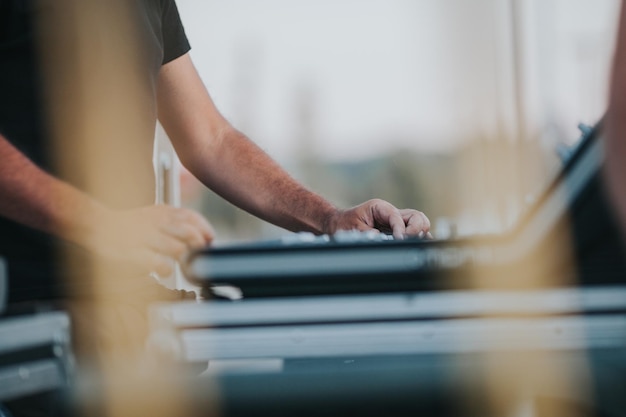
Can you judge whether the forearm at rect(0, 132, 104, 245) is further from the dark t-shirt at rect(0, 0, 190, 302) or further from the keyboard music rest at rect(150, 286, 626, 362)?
the keyboard music rest at rect(150, 286, 626, 362)

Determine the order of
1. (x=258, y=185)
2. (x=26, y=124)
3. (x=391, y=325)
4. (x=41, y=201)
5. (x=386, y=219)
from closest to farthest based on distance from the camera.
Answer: (x=391, y=325) → (x=41, y=201) → (x=26, y=124) → (x=386, y=219) → (x=258, y=185)

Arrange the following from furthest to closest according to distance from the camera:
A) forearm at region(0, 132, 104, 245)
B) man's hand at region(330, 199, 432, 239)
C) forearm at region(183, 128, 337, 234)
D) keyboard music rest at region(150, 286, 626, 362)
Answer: forearm at region(183, 128, 337, 234) < man's hand at region(330, 199, 432, 239) < forearm at region(0, 132, 104, 245) < keyboard music rest at region(150, 286, 626, 362)

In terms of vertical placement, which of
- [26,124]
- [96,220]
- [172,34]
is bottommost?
[96,220]

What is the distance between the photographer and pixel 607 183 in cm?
70

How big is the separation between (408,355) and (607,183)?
0.21 meters

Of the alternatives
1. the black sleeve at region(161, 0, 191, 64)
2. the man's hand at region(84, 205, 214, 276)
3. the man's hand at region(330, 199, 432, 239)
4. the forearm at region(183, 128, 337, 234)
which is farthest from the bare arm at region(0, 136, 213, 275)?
the black sleeve at region(161, 0, 191, 64)

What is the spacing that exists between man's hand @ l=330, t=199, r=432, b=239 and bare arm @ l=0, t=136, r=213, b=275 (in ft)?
1.65

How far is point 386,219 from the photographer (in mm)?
1250

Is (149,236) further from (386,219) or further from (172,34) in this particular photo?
(172,34)

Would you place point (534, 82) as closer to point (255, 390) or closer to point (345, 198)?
point (345, 198)

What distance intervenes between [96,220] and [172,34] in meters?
0.86

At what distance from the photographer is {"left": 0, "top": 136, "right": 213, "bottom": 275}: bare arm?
2.46ft

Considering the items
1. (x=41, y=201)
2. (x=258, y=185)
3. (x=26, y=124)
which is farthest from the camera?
(x=258, y=185)

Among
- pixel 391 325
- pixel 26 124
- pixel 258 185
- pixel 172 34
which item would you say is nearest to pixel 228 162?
pixel 258 185
